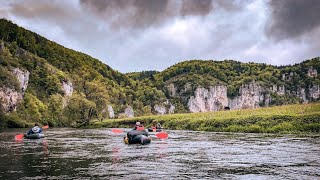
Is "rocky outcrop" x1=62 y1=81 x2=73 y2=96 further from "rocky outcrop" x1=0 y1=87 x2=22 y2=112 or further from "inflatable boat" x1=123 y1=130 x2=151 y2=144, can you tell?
"inflatable boat" x1=123 y1=130 x2=151 y2=144

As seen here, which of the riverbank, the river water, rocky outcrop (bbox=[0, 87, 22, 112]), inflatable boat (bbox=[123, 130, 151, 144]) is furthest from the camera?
rocky outcrop (bbox=[0, 87, 22, 112])

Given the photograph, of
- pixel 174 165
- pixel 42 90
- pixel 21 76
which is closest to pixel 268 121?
pixel 174 165

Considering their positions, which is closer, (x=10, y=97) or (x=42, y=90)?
(x=10, y=97)

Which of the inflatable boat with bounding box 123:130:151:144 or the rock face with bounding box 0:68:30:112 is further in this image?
the rock face with bounding box 0:68:30:112

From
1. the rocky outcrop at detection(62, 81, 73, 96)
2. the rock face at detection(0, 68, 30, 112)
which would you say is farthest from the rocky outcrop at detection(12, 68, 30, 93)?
the rocky outcrop at detection(62, 81, 73, 96)

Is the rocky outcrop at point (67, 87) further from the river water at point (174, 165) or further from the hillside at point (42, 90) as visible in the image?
the river water at point (174, 165)

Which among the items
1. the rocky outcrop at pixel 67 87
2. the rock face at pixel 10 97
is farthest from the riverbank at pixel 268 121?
the rocky outcrop at pixel 67 87

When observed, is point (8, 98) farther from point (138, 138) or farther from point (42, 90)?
point (138, 138)

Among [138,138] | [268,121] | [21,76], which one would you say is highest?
[21,76]

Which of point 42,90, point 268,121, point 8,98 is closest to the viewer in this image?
point 268,121

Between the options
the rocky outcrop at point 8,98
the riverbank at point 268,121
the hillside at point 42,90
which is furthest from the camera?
the hillside at point 42,90

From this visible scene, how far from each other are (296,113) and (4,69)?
74.1m

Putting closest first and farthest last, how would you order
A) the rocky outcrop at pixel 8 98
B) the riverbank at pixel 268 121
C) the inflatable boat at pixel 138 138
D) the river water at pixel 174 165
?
1. the river water at pixel 174 165
2. the inflatable boat at pixel 138 138
3. the riverbank at pixel 268 121
4. the rocky outcrop at pixel 8 98

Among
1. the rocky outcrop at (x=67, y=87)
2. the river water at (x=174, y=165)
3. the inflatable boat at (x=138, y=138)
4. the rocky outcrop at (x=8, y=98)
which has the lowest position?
the river water at (x=174, y=165)
